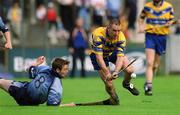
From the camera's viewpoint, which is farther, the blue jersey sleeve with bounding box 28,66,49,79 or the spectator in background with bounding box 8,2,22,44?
the spectator in background with bounding box 8,2,22,44

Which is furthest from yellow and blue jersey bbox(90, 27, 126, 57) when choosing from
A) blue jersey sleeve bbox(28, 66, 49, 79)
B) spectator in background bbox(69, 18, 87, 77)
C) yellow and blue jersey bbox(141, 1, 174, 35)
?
spectator in background bbox(69, 18, 87, 77)

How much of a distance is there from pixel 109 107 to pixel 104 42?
5.00ft

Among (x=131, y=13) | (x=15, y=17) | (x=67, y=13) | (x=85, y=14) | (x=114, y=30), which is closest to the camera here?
(x=114, y=30)

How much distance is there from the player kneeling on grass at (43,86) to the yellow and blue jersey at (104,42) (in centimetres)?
145

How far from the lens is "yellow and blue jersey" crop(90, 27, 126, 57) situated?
15859 millimetres

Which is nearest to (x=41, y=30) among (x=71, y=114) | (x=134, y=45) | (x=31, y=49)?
(x=31, y=49)

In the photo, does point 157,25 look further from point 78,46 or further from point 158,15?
point 78,46

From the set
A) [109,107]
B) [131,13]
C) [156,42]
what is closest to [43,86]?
[109,107]

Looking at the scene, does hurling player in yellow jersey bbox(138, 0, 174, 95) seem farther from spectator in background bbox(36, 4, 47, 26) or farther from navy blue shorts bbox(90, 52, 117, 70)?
spectator in background bbox(36, 4, 47, 26)

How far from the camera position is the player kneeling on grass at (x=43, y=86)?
14.6 m

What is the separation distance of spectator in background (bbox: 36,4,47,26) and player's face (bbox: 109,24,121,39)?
15295mm

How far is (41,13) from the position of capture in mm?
30906

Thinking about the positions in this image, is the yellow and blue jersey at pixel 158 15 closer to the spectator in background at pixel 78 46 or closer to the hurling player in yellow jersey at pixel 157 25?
the hurling player in yellow jersey at pixel 157 25

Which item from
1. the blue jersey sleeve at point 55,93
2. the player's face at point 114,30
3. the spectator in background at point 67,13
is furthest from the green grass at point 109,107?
the spectator in background at point 67,13
